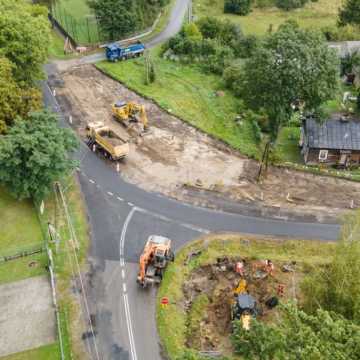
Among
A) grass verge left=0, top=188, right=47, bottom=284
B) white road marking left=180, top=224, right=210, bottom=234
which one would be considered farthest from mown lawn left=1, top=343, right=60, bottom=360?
white road marking left=180, top=224, right=210, bottom=234

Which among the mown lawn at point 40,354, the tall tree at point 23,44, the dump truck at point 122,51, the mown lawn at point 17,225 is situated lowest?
the mown lawn at point 40,354

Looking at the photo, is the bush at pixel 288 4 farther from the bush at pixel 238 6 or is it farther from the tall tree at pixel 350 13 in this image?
the tall tree at pixel 350 13

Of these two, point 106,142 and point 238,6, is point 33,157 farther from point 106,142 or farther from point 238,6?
point 238,6

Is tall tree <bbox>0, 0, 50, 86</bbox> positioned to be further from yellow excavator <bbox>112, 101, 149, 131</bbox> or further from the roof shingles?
the roof shingles

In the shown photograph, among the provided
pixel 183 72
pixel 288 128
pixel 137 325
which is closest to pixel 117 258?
pixel 137 325

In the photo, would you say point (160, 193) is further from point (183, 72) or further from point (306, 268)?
point (183, 72)

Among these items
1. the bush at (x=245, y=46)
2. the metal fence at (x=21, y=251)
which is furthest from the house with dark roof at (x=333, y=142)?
the metal fence at (x=21, y=251)
